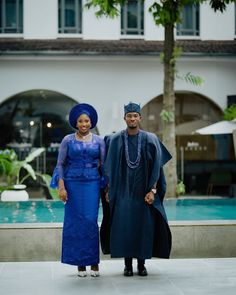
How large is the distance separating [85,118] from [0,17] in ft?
45.6

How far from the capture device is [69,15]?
A: 2091cm

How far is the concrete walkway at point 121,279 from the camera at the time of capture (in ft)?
22.6

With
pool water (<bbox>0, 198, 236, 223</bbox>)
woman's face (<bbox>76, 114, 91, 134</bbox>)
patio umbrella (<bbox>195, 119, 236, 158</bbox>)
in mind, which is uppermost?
woman's face (<bbox>76, 114, 91, 134</bbox>)

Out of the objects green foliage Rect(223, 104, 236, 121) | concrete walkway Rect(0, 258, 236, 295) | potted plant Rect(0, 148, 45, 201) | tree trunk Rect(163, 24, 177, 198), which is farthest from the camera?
green foliage Rect(223, 104, 236, 121)

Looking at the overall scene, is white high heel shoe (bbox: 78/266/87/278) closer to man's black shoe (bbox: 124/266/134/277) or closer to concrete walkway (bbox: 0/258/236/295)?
concrete walkway (bbox: 0/258/236/295)

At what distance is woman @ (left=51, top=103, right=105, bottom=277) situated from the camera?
751 centimetres

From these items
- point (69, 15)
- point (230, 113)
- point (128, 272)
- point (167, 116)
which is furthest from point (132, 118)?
point (69, 15)

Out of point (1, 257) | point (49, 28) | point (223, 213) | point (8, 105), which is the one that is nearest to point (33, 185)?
point (8, 105)

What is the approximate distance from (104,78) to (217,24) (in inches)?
143

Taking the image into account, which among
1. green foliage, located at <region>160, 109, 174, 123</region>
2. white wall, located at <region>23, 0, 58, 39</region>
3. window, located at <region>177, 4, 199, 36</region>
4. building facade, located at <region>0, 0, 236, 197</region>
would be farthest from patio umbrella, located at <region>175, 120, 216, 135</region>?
green foliage, located at <region>160, 109, 174, 123</region>

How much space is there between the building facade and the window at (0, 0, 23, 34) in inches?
1.1

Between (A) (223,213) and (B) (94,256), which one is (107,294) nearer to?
(B) (94,256)

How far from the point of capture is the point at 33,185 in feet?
68.6

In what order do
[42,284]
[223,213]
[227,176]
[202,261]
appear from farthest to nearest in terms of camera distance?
[227,176] → [223,213] → [202,261] → [42,284]
